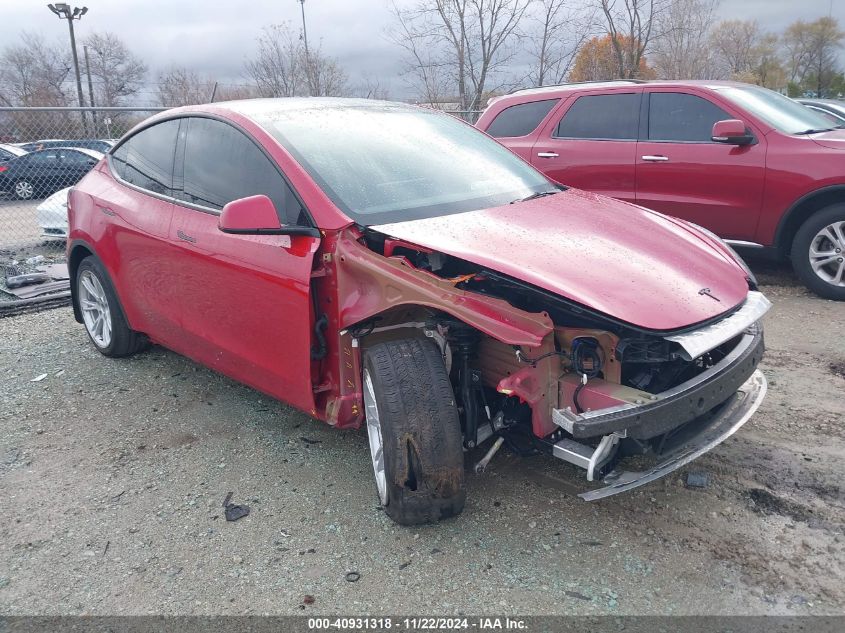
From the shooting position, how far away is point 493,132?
24.1ft

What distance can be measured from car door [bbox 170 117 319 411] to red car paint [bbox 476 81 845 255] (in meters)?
3.99

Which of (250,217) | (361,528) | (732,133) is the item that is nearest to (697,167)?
(732,133)

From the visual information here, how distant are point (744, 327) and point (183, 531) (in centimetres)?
246

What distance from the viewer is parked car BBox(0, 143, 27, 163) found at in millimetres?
13164

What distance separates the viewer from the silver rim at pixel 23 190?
1134 centimetres

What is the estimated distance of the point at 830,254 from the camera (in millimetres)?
5672

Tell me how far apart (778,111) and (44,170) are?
35.0 feet

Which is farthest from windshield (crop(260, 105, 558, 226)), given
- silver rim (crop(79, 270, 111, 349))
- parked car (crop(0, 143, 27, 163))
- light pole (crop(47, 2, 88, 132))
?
light pole (crop(47, 2, 88, 132))

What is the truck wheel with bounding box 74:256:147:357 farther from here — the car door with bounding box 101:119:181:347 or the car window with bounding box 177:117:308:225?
the car window with bounding box 177:117:308:225

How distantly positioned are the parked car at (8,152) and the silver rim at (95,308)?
9.73m

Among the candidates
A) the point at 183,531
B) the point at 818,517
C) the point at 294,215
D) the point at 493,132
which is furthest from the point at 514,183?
the point at 493,132

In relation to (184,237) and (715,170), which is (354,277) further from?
(715,170)

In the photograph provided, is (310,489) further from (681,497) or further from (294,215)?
(681,497)

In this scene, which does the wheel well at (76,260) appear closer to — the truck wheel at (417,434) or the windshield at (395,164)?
the windshield at (395,164)
